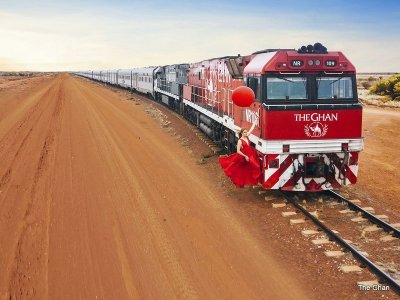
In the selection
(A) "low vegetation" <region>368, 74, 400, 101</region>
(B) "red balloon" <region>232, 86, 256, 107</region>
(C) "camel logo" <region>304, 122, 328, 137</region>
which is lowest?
(C) "camel logo" <region>304, 122, 328, 137</region>

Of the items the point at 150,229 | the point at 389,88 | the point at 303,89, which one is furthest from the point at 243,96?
the point at 389,88

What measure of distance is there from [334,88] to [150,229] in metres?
5.91

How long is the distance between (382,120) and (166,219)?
2373 cm

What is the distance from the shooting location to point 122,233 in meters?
9.13

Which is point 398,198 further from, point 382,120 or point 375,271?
point 382,120

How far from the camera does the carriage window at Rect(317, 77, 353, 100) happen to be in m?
10.9

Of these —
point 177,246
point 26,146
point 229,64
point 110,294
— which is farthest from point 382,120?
point 110,294

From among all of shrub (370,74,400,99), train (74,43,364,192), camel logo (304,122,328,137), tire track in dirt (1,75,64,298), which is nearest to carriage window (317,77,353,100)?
train (74,43,364,192)

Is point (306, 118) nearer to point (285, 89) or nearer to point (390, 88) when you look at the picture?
point (285, 89)

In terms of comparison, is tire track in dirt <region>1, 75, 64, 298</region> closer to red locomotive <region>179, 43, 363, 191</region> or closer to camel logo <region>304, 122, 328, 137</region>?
red locomotive <region>179, 43, 363, 191</region>

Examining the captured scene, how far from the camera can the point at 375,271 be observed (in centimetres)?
731

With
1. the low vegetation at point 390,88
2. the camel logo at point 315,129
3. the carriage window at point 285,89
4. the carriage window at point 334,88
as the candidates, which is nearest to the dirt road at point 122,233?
the camel logo at point 315,129

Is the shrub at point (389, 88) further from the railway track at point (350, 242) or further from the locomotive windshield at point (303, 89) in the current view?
the railway track at point (350, 242)

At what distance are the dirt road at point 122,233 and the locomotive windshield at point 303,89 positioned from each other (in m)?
3.22
